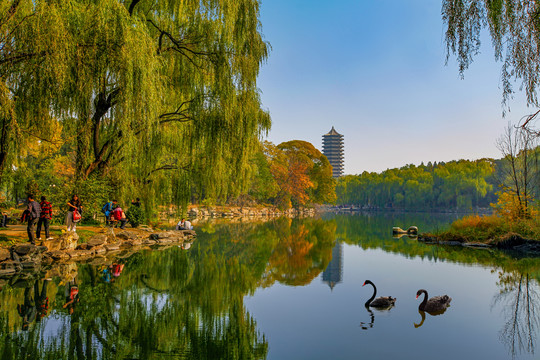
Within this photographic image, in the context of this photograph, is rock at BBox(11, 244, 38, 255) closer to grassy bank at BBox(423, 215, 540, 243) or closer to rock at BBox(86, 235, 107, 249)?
rock at BBox(86, 235, 107, 249)

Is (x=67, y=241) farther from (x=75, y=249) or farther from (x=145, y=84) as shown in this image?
(x=145, y=84)

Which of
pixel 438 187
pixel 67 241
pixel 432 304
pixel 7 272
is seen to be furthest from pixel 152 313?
pixel 438 187

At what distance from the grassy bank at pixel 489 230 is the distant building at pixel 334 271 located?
23.4 ft

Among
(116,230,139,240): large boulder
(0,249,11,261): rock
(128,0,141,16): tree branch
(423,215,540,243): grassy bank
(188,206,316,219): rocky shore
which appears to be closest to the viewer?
(0,249,11,261): rock

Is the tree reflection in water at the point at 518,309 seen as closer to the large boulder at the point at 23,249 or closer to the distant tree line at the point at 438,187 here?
the large boulder at the point at 23,249

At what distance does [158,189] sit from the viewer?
14492 mm

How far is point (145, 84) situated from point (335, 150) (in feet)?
467

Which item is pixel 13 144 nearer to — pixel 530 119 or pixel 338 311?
pixel 338 311

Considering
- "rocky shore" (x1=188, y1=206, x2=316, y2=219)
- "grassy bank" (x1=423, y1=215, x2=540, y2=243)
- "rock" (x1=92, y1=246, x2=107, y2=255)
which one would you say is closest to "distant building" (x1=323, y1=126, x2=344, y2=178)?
"rocky shore" (x1=188, y1=206, x2=316, y2=219)

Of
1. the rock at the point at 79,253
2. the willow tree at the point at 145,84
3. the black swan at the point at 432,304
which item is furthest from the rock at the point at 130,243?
the black swan at the point at 432,304

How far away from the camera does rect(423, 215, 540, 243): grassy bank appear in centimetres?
1636

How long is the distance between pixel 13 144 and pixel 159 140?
426cm

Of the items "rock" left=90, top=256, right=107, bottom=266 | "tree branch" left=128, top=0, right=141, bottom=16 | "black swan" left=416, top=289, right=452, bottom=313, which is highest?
"tree branch" left=128, top=0, right=141, bottom=16

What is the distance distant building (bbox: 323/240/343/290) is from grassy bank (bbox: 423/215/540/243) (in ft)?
23.4
